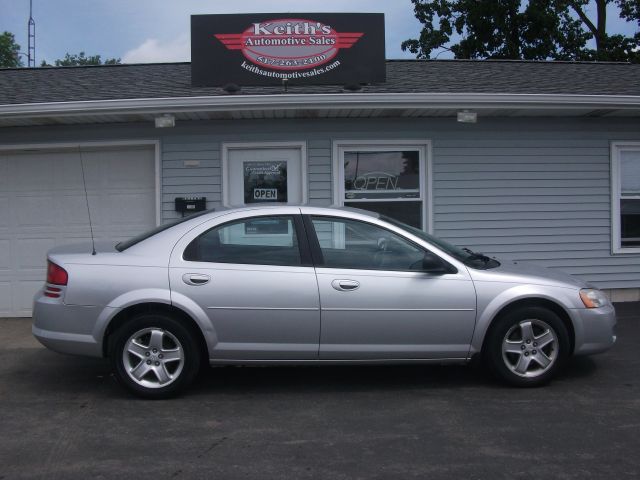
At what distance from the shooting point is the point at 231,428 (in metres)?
4.77

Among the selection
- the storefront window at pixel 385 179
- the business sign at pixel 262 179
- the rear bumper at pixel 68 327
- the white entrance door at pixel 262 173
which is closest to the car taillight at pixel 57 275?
the rear bumper at pixel 68 327

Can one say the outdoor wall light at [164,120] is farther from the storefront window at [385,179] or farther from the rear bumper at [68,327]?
the rear bumper at [68,327]

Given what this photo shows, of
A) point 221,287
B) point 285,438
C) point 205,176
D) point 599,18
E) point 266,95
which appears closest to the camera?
point 285,438

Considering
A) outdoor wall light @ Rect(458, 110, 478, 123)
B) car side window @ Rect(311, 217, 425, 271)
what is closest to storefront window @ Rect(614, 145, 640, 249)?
outdoor wall light @ Rect(458, 110, 478, 123)

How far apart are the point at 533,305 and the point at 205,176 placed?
4.86 metres

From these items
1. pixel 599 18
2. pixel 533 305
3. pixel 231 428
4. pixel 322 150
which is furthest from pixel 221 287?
pixel 599 18

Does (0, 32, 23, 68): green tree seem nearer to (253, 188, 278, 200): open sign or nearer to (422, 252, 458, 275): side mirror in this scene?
(253, 188, 278, 200): open sign

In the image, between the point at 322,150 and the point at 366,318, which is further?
the point at 322,150

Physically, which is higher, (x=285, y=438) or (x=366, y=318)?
(x=366, y=318)

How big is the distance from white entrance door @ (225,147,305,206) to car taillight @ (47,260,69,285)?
361cm

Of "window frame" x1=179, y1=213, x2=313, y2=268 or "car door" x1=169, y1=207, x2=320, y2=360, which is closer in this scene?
"car door" x1=169, y1=207, x2=320, y2=360

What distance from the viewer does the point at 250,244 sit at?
5562mm

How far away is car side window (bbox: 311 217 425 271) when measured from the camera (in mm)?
5508

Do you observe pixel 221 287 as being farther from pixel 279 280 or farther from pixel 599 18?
pixel 599 18
